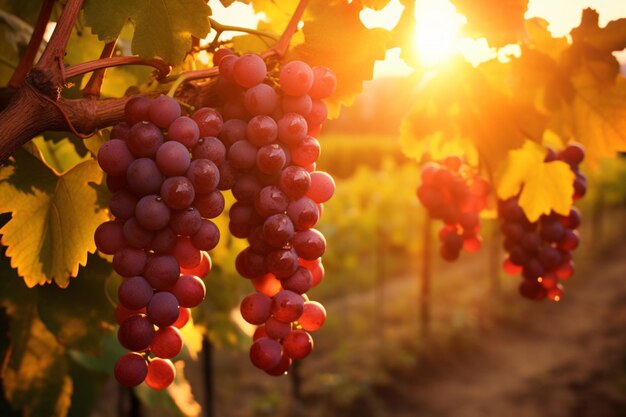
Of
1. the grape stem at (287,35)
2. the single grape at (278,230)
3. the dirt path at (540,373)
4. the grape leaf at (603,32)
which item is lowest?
the dirt path at (540,373)

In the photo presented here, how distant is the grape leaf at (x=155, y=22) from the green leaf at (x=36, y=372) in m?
0.76

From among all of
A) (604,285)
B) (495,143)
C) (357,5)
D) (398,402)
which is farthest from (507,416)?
(357,5)

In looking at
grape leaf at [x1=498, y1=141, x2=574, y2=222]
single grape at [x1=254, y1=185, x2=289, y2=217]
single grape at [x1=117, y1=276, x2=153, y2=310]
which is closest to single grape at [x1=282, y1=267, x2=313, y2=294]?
single grape at [x1=254, y1=185, x2=289, y2=217]

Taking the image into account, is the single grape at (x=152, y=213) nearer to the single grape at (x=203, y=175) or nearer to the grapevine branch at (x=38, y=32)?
the single grape at (x=203, y=175)

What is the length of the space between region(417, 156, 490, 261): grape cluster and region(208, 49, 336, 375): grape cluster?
2.26 feet

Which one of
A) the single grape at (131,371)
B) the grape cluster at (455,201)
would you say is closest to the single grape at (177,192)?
the single grape at (131,371)

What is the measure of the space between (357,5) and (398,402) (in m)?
7.16

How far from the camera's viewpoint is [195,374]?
8.15 metres

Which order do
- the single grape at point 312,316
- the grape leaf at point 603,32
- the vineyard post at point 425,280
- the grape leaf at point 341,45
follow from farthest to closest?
the vineyard post at point 425,280 < the grape leaf at point 603,32 < the grape leaf at point 341,45 < the single grape at point 312,316

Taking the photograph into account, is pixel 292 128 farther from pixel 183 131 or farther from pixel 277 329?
pixel 277 329

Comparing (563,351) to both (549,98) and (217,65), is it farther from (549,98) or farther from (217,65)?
(217,65)

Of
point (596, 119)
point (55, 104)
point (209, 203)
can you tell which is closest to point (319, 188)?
point (209, 203)

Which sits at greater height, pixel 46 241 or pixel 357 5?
pixel 357 5

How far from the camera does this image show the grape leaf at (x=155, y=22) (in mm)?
1008
